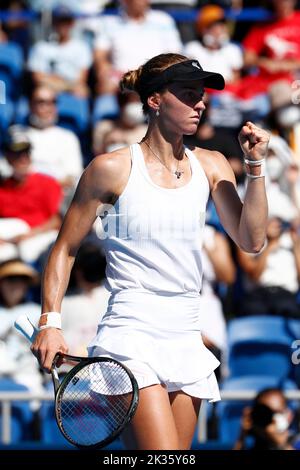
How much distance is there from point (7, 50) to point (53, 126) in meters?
1.14

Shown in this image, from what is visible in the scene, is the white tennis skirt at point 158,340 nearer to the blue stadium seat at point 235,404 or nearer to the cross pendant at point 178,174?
the cross pendant at point 178,174

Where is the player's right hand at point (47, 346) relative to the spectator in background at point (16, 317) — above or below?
above

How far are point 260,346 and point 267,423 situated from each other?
1.20m

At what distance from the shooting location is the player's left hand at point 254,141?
3740 millimetres

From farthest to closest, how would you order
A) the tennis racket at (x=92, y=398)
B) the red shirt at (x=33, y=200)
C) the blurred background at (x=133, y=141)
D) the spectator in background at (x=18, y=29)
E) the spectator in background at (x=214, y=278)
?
the spectator in background at (x=18, y=29)
the red shirt at (x=33, y=200)
the spectator in background at (x=214, y=278)
the blurred background at (x=133, y=141)
the tennis racket at (x=92, y=398)

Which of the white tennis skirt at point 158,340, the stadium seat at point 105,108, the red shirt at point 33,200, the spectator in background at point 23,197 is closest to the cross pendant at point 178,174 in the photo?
the white tennis skirt at point 158,340

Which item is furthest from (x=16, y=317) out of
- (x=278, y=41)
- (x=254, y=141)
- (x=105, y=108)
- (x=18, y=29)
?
(x=18, y=29)

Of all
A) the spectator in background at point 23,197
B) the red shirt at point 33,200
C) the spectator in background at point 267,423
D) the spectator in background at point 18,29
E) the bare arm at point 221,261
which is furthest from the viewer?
the spectator in background at point 18,29

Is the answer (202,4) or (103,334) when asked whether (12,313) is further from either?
(202,4)

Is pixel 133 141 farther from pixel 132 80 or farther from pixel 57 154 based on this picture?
pixel 132 80

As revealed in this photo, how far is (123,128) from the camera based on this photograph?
8.25 meters

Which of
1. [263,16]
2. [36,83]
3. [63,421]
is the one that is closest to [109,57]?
[36,83]

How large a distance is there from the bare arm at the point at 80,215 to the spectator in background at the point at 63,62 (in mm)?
5418
